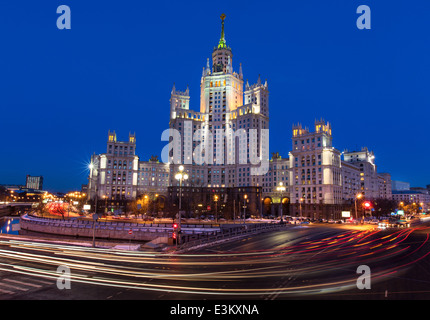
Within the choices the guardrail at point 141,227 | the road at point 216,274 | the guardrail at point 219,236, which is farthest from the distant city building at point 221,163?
the road at point 216,274

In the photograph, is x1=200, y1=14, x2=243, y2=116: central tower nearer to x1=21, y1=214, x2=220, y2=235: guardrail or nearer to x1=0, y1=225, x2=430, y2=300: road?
x1=21, y1=214, x2=220, y2=235: guardrail

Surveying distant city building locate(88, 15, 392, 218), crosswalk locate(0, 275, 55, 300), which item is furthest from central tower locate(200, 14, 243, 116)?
crosswalk locate(0, 275, 55, 300)

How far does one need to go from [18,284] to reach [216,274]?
478 inches

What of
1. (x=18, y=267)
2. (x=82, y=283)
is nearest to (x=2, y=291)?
(x=82, y=283)

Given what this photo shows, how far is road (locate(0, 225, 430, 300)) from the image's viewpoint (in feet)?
51.3

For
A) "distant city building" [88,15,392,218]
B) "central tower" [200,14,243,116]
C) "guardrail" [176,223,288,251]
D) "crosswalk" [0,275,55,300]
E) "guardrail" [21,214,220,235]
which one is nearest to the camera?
"crosswalk" [0,275,55,300]

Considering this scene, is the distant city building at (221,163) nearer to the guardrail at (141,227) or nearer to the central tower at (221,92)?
the central tower at (221,92)

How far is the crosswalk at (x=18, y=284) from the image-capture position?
15.6 m

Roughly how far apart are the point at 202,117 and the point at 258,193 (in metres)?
52.5

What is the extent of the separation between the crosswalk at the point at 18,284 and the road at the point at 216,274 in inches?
1.9

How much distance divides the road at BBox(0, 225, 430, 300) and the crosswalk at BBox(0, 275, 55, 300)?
48 mm

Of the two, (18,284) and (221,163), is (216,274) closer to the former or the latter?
(18,284)

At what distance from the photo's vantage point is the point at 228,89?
15712cm
